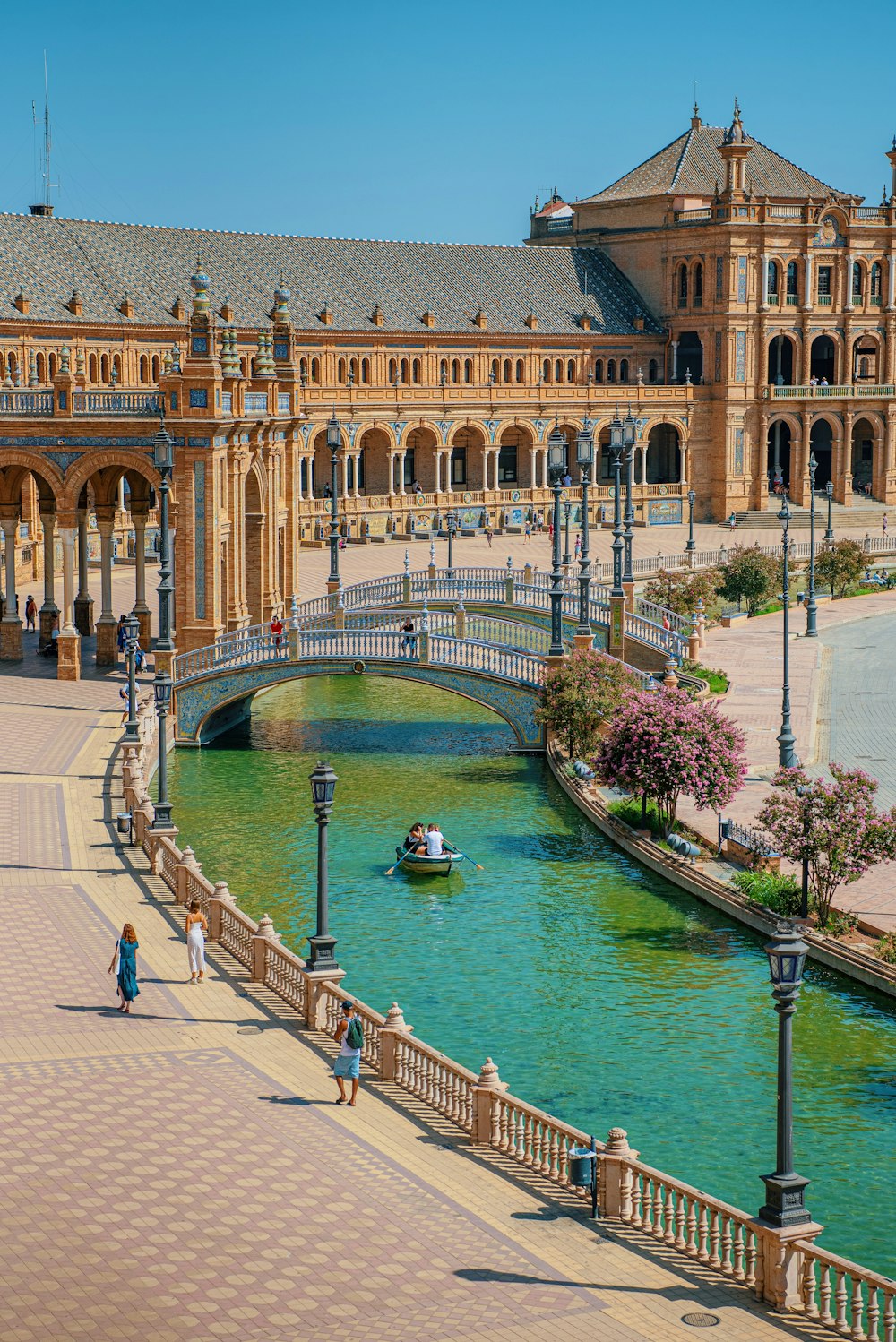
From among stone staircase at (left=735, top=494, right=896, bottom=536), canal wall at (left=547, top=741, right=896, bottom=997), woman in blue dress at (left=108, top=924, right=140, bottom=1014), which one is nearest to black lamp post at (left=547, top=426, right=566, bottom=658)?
canal wall at (left=547, top=741, right=896, bottom=997)

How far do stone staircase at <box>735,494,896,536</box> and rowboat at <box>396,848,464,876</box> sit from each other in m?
66.2

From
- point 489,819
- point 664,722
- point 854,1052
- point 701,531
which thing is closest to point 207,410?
point 489,819

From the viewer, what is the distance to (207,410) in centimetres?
5353

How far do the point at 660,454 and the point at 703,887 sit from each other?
76.0 meters

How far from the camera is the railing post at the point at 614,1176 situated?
→ 21.2m

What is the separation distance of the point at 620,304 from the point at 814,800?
3195 inches

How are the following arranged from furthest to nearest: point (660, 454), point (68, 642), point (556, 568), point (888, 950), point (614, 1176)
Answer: point (660, 454) → point (68, 642) → point (556, 568) → point (888, 950) → point (614, 1176)

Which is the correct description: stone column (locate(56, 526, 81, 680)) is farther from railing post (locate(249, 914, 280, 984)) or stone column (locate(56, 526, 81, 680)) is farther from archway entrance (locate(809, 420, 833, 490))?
archway entrance (locate(809, 420, 833, 490))

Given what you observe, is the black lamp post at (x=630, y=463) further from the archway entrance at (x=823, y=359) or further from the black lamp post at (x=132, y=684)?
the archway entrance at (x=823, y=359)

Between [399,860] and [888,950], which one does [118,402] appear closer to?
[399,860]

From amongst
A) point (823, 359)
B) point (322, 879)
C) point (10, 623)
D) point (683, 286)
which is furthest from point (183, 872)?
point (823, 359)

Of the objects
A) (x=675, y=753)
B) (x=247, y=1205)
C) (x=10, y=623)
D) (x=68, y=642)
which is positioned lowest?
(x=247, y=1205)

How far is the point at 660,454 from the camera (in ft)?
365

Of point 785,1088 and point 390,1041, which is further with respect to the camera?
point 390,1041
